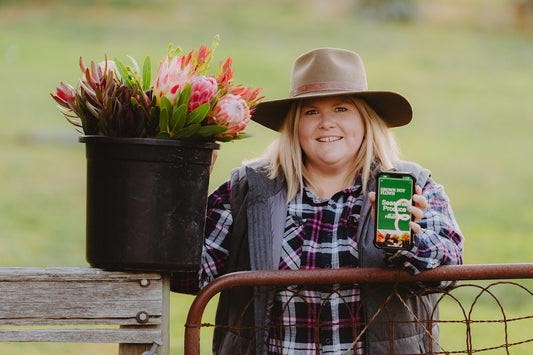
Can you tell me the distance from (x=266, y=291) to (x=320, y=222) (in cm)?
33

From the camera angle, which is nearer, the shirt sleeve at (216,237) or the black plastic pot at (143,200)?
the black plastic pot at (143,200)

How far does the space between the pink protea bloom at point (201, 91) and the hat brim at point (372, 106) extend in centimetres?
73

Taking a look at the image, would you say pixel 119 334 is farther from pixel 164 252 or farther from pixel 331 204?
pixel 331 204

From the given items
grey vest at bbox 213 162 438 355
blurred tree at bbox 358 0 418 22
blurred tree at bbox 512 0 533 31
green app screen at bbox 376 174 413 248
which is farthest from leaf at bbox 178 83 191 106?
blurred tree at bbox 512 0 533 31

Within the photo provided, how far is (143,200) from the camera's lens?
6.36 ft

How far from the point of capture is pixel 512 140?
15617 millimetres

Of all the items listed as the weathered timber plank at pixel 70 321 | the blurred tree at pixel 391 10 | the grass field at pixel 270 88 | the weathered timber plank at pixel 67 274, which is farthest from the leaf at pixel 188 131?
the blurred tree at pixel 391 10

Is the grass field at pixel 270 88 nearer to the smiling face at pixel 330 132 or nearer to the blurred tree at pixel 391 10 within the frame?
the blurred tree at pixel 391 10

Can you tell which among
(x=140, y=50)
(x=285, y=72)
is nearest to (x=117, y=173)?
(x=285, y=72)

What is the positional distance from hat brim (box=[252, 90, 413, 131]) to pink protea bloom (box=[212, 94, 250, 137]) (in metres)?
0.66

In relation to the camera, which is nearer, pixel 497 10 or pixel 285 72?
pixel 285 72

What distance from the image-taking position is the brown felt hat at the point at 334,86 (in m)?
2.66

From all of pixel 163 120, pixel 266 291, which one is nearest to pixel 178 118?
pixel 163 120

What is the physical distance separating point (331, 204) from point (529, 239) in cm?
→ 792
